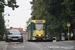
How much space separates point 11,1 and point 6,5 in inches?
22.3

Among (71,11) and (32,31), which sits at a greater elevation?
(71,11)

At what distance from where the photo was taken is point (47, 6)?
1652 inches

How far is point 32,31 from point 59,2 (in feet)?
25.7

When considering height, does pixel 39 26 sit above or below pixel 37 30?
above

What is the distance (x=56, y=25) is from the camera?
2116 inches

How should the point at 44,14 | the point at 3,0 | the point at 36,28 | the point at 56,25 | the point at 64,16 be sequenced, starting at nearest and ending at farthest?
the point at 3,0 < the point at 36,28 < the point at 64,16 < the point at 56,25 < the point at 44,14

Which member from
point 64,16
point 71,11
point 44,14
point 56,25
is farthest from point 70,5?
point 44,14

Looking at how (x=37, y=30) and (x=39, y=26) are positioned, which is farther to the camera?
(x=39, y=26)

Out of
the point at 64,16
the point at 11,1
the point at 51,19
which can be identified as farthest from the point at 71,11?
the point at 51,19

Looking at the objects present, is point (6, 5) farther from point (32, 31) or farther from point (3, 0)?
point (32, 31)

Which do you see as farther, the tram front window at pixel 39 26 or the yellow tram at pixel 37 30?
the tram front window at pixel 39 26

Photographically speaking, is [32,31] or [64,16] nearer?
[32,31]

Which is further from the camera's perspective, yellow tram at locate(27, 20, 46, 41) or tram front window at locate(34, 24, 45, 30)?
tram front window at locate(34, 24, 45, 30)

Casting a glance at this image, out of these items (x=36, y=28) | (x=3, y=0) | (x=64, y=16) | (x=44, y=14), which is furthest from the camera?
(x=44, y=14)
